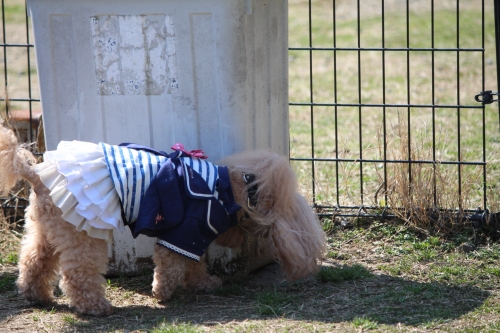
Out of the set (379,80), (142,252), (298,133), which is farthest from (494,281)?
(379,80)

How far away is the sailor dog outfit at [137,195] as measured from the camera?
2816 mm

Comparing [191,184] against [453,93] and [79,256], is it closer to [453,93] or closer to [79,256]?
[79,256]

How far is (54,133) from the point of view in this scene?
3395 millimetres

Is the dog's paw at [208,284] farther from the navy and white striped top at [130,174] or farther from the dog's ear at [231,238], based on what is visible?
the navy and white striped top at [130,174]

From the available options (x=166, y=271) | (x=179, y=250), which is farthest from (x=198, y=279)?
(x=179, y=250)

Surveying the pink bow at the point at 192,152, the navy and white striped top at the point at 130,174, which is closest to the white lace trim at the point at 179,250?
the navy and white striped top at the point at 130,174

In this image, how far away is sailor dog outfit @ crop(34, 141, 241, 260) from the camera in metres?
2.82

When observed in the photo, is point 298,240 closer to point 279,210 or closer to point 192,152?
point 279,210

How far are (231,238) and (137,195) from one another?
1.93ft

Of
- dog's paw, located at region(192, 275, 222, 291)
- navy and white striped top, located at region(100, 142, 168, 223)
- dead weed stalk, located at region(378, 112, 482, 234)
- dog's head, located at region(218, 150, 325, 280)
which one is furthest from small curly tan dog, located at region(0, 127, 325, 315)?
dead weed stalk, located at region(378, 112, 482, 234)

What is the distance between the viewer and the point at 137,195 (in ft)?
9.47

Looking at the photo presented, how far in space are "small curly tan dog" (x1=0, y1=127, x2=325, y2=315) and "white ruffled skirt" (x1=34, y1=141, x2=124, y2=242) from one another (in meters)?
0.08

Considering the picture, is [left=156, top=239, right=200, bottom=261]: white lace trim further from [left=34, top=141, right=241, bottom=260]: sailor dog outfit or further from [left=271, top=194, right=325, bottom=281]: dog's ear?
[left=271, top=194, right=325, bottom=281]: dog's ear

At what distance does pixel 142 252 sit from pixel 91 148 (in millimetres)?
802
